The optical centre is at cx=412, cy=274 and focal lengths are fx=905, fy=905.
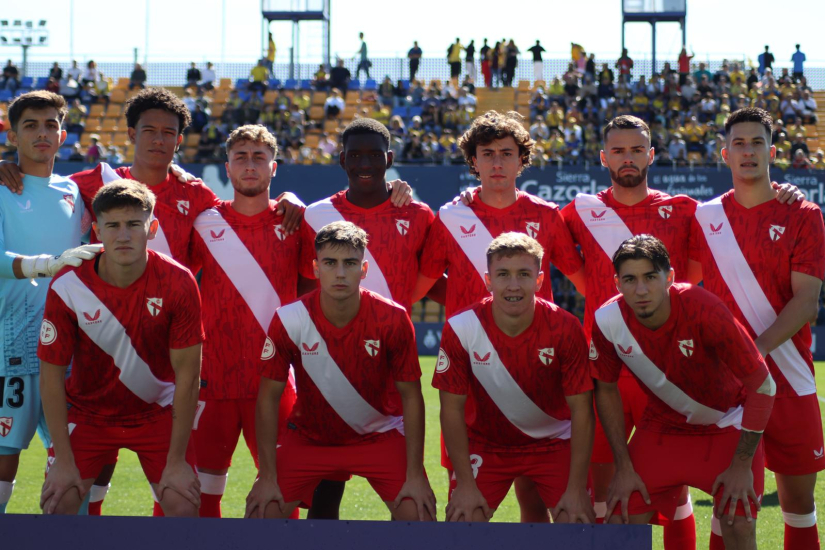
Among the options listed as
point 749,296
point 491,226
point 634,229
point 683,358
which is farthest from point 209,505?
point 749,296

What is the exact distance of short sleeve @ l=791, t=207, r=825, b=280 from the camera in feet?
15.6

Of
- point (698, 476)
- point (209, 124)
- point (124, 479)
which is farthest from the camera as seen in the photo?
point (209, 124)

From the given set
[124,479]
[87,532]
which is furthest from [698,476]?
[124,479]

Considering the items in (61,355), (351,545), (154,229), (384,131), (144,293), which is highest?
(384,131)

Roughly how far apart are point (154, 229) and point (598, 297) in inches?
95.5

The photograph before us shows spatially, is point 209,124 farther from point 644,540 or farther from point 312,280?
point 644,540

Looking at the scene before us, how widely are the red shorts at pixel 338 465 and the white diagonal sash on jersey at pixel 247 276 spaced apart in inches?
31.3

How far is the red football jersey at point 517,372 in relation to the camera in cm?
440

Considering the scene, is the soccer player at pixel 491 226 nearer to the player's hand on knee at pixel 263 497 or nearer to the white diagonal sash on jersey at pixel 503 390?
the white diagonal sash on jersey at pixel 503 390

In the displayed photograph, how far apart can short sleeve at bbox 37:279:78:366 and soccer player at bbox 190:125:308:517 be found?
81cm

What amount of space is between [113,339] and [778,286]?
3.44m

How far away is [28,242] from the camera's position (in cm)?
490

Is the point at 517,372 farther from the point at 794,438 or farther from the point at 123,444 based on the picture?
the point at 123,444

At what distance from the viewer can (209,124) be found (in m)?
22.8
